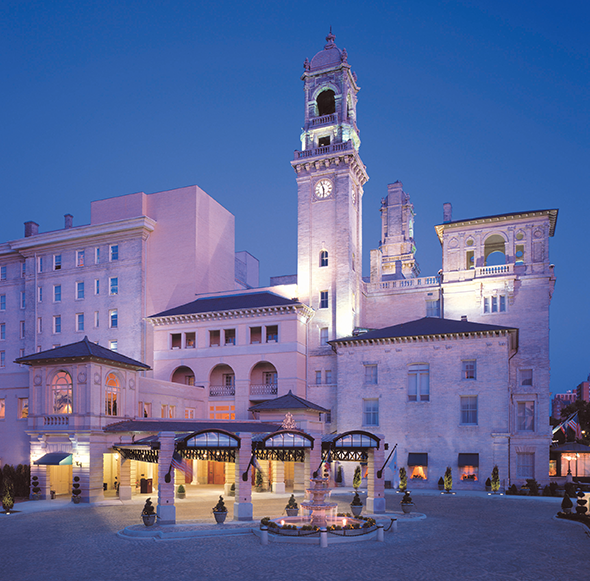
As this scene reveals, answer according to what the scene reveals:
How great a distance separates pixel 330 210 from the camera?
204 ft

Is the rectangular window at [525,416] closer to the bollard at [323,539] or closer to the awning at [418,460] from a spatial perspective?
the awning at [418,460]

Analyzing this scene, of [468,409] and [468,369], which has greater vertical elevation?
[468,369]

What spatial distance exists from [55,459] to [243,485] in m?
16.9

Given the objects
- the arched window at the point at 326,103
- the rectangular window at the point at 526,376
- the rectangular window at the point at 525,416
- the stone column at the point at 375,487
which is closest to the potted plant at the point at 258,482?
the stone column at the point at 375,487

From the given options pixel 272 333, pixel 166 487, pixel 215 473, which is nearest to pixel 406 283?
pixel 272 333

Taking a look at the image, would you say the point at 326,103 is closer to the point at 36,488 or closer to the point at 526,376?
the point at 526,376

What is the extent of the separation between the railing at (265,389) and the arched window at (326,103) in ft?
105

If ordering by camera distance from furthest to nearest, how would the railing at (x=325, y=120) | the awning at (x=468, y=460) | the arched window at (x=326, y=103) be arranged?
1. the arched window at (x=326, y=103)
2. the railing at (x=325, y=120)
3. the awning at (x=468, y=460)

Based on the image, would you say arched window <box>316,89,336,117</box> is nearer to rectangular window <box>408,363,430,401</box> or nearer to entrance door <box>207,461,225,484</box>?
rectangular window <box>408,363,430,401</box>

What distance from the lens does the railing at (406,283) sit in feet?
211

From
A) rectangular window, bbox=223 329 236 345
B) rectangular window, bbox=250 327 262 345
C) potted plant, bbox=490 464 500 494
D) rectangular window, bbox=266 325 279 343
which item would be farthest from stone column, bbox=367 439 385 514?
rectangular window, bbox=223 329 236 345

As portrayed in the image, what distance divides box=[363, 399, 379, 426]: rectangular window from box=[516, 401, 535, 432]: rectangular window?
49.2 ft

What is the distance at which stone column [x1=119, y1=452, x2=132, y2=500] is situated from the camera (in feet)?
132

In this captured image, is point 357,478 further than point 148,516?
Yes
